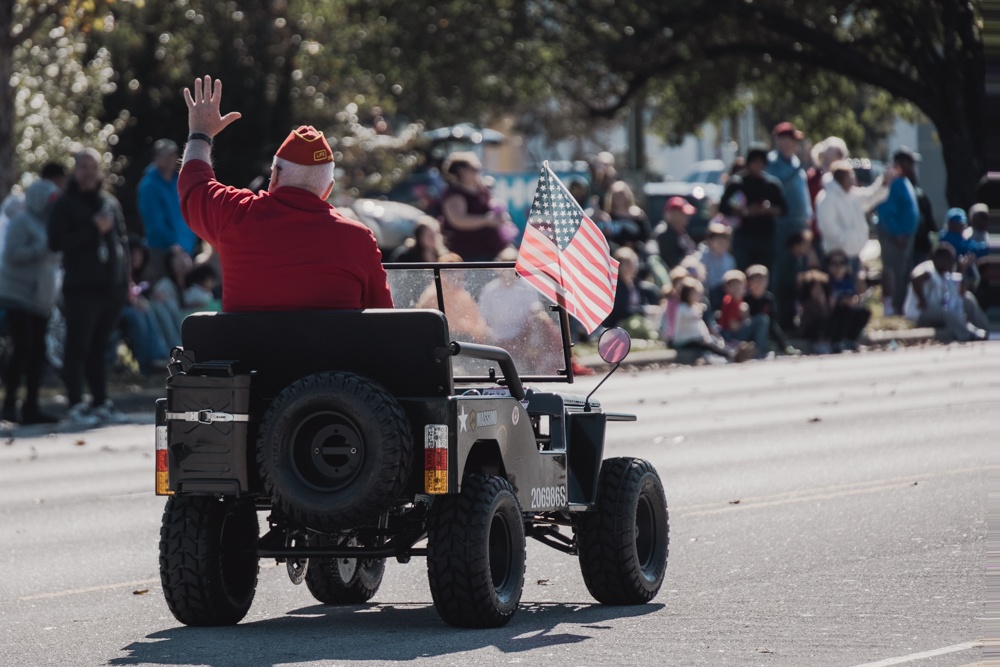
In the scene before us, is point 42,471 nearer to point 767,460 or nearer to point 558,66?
point 767,460

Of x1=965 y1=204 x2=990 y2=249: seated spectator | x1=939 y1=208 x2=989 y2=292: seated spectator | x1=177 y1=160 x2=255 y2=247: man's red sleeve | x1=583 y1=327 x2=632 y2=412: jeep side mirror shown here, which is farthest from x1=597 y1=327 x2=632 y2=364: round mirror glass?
x1=939 y1=208 x2=989 y2=292: seated spectator

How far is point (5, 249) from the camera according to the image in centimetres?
1659

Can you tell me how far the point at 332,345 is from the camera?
23.7 feet

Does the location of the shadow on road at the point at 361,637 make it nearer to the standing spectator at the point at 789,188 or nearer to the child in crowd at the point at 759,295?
the child in crowd at the point at 759,295

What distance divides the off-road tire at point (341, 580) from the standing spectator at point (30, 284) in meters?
8.79

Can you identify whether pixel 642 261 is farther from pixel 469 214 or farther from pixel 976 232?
pixel 469 214

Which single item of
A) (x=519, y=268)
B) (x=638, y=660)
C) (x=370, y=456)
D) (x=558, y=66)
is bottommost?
(x=638, y=660)

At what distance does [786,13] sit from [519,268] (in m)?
21.4

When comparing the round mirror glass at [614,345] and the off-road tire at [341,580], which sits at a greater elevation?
the round mirror glass at [614,345]

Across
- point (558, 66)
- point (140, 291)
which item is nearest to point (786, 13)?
point (558, 66)

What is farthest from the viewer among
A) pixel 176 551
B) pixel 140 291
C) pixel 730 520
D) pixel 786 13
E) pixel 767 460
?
pixel 786 13

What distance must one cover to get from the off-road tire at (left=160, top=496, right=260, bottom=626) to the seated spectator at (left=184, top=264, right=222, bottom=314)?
12.0 m

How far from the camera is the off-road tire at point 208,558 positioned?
717cm

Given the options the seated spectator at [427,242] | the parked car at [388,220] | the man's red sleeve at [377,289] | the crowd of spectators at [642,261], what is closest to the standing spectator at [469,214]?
the crowd of spectators at [642,261]
